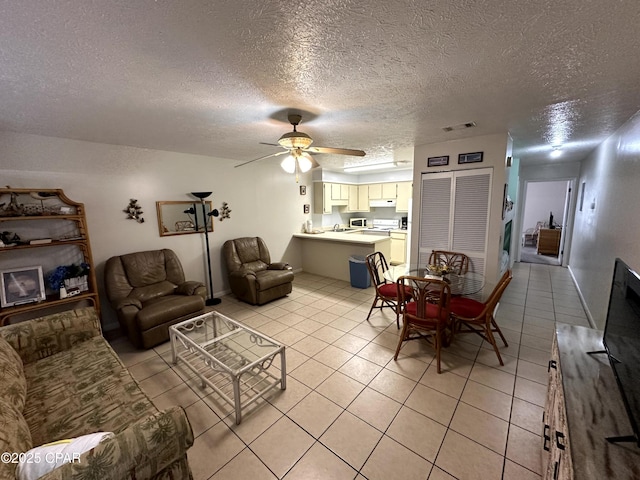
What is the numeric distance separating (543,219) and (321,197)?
769 centimetres

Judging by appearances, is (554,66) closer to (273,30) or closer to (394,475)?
(273,30)

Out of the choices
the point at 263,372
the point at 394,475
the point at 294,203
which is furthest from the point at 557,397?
the point at 294,203

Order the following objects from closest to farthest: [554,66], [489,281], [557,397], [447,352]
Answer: [557,397], [554,66], [447,352], [489,281]

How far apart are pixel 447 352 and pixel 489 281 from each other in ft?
3.95

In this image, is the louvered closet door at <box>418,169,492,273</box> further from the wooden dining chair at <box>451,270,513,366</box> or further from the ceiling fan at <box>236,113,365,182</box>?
the ceiling fan at <box>236,113,365,182</box>

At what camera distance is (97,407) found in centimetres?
154

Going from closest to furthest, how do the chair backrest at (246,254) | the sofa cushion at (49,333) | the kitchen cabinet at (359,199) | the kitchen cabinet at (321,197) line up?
the sofa cushion at (49,333) < the chair backrest at (246,254) < the kitchen cabinet at (321,197) < the kitchen cabinet at (359,199)

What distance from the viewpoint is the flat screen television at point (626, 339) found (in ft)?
3.33

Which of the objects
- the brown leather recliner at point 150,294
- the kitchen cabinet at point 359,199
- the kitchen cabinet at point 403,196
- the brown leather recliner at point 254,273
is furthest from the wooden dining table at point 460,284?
the kitchen cabinet at point 359,199

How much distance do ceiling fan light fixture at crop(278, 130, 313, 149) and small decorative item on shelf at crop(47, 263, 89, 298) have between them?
262 centimetres

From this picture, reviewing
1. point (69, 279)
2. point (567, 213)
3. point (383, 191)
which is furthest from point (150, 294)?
point (567, 213)

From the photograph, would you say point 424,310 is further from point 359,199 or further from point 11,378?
point 359,199

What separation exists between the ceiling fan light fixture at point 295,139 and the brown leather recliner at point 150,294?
2211 millimetres

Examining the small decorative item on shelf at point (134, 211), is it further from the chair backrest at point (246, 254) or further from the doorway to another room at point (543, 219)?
the doorway to another room at point (543, 219)
